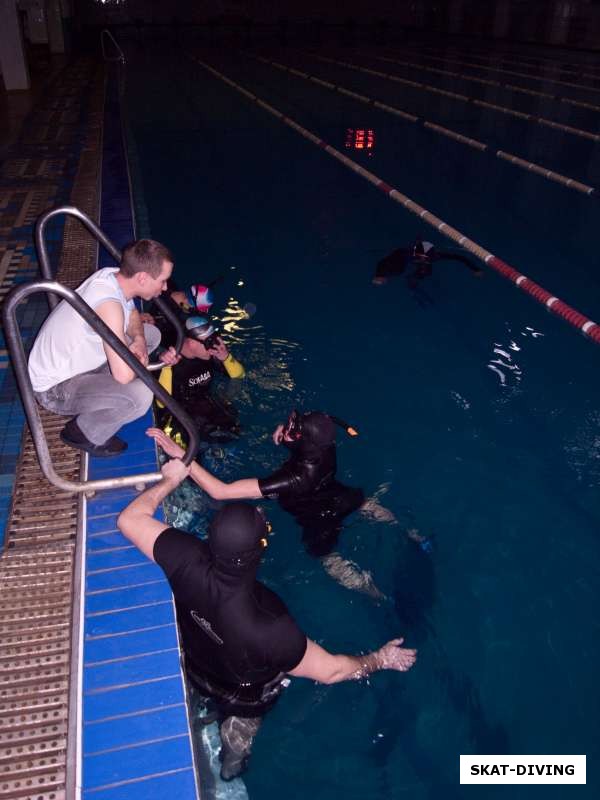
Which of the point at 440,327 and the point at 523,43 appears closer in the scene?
the point at 440,327

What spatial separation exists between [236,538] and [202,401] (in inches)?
103

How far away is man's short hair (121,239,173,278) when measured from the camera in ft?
9.81

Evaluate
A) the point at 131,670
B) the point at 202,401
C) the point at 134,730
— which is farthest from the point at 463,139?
the point at 134,730

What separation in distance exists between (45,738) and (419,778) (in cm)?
182

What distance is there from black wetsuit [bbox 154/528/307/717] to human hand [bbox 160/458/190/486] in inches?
23.5

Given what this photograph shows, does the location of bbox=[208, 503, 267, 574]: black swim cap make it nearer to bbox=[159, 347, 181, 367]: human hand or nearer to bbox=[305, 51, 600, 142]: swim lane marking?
bbox=[159, 347, 181, 367]: human hand

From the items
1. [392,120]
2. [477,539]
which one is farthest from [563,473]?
[392,120]

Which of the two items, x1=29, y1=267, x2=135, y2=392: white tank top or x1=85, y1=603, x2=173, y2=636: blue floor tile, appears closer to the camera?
x1=85, y1=603, x2=173, y2=636: blue floor tile

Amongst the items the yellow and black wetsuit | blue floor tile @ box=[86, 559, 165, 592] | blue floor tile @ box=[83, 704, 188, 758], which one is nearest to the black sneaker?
the yellow and black wetsuit

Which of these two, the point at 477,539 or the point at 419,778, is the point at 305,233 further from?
the point at 419,778

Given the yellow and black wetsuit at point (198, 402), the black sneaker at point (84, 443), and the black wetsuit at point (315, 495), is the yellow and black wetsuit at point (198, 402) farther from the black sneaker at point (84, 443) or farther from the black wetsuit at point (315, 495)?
the black wetsuit at point (315, 495)

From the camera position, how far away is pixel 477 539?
440 centimetres

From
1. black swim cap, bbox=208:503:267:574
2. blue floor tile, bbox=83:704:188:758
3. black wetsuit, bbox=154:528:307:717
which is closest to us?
black swim cap, bbox=208:503:267:574

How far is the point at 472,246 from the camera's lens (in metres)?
8.33
